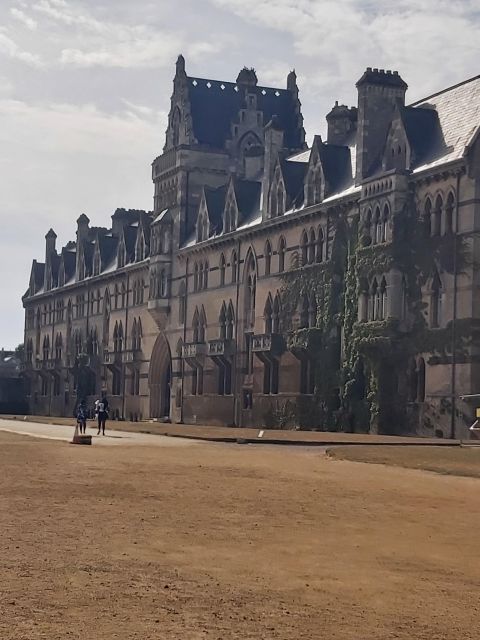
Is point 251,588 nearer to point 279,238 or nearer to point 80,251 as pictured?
point 279,238

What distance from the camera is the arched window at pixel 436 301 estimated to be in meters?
54.9

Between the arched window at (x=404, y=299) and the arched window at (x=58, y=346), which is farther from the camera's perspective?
the arched window at (x=58, y=346)

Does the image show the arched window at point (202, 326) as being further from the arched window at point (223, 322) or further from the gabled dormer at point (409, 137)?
the gabled dormer at point (409, 137)

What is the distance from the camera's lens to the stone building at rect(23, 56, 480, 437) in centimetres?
5509

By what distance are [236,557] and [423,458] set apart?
65.3 ft

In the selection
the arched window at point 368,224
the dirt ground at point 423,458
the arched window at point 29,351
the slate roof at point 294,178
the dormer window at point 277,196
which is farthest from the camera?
the arched window at point 29,351

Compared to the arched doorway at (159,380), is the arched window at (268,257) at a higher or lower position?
higher

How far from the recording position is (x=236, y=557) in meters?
14.3

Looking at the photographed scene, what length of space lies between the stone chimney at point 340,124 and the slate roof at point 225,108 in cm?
1955

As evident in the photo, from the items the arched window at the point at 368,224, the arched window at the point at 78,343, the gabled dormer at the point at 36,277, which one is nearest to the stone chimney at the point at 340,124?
the arched window at the point at 368,224

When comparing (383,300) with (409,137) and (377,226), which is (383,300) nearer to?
(377,226)

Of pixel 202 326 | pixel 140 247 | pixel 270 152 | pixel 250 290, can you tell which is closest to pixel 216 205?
pixel 202 326

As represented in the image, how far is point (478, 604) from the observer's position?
11883mm

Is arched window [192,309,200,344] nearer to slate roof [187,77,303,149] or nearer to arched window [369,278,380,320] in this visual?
slate roof [187,77,303,149]
